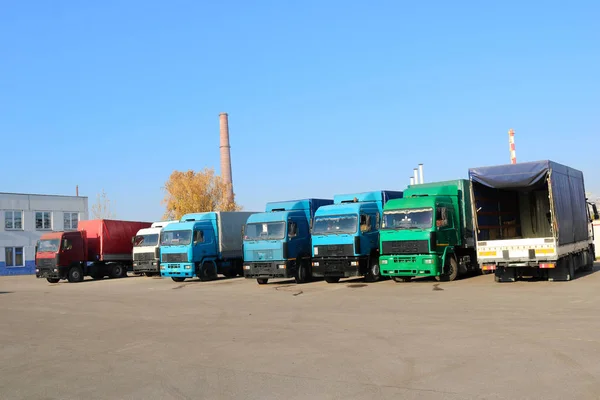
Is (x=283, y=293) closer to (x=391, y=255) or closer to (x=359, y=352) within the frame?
(x=391, y=255)

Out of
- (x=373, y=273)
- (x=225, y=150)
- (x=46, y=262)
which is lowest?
(x=373, y=273)

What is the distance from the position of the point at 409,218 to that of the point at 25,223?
44.6 meters

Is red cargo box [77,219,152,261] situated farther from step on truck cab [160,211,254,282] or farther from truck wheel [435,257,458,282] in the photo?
truck wheel [435,257,458,282]

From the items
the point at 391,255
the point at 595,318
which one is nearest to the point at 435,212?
the point at 391,255

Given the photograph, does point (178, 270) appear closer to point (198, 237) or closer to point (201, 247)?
point (201, 247)

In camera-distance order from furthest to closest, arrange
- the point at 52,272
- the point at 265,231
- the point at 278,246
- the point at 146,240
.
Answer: the point at 52,272
the point at 146,240
the point at 265,231
the point at 278,246

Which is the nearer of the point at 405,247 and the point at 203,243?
the point at 405,247

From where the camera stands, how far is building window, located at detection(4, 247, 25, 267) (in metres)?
54.3

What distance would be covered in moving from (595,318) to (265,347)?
6239 millimetres

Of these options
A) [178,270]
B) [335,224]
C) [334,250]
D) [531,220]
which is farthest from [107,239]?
[531,220]

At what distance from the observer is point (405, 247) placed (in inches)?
843

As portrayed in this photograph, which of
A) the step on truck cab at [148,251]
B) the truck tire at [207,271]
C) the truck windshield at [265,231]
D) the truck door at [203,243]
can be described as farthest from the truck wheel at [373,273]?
the step on truck cab at [148,251]

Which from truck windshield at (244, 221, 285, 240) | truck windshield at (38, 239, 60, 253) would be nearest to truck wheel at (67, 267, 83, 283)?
truck windshield at (38, 239, 60, 253)

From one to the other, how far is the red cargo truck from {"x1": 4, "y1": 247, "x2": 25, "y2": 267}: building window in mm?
20812
